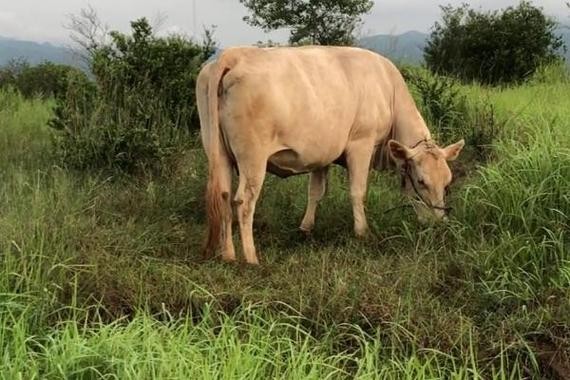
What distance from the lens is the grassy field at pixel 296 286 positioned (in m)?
3.78

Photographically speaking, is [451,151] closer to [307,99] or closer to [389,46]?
[307,99]

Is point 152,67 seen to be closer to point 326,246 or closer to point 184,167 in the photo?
point 184,167

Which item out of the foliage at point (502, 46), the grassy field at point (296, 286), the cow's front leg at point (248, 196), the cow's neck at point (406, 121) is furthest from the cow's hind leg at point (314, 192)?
the foliage at point (502, 46)

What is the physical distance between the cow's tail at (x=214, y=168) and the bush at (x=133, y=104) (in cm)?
223

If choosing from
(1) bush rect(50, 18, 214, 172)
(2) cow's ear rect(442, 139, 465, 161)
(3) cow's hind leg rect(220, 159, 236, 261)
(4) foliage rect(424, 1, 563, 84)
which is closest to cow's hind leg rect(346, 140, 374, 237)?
(2) cow's ear rect(442, 139, 465, 161)

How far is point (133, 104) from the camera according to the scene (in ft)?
26.1

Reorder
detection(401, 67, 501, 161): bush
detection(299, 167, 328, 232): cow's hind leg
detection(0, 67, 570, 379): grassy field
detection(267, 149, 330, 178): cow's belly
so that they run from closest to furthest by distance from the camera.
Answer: detection(0, 67, 570, 379): grassy field, detection(267, 149, 330, 178): cow's belly, detection(299, 167, 328, 232): cow's hind leg, detection(401, 67, 501, 161): bush

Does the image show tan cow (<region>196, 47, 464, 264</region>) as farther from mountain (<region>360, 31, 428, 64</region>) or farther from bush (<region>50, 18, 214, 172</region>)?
mountain (<region>360, 31, 428, 64</region>)

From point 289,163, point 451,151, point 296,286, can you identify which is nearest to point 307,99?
point 289,163

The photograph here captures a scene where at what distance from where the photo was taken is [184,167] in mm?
7695

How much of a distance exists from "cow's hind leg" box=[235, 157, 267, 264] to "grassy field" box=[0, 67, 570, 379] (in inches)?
7.0

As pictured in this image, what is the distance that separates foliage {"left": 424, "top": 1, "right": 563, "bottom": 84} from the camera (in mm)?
12766

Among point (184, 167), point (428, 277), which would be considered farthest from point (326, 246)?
point (184, 167)

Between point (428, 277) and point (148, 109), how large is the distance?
13.1 ft
